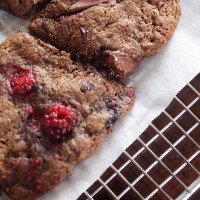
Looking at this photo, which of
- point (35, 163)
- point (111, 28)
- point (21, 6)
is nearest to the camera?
point (35, 163)

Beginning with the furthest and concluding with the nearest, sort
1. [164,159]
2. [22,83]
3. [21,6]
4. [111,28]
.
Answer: [164,159] < [21,6] < [111,28] < [22,83]

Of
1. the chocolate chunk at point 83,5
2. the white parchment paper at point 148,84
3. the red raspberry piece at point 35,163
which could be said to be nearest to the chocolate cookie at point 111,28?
the chocolate chunk at point 83,5

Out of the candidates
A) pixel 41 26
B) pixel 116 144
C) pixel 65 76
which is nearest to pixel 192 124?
pixel 116 144

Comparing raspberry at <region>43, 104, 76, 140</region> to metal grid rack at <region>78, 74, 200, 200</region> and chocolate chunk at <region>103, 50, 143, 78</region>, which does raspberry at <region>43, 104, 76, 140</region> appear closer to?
chocolate chunk at <region>103, 50, 143, 78</region>

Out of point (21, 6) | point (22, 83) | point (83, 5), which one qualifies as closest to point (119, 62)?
point (83, 5)

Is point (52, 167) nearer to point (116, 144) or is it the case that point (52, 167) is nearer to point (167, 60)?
point (116, 144)

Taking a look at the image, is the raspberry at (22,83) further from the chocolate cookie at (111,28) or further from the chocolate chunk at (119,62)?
the chocolate chunk at (119,62)

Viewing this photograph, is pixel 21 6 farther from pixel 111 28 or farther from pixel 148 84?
pixel 148 84
